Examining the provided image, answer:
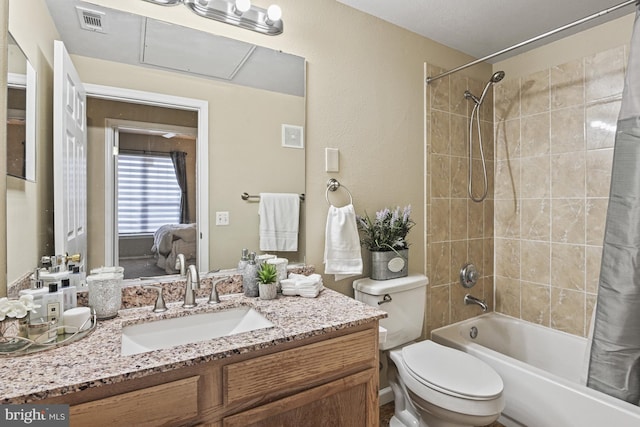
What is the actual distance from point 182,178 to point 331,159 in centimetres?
78

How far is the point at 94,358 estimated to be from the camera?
2.95 ft

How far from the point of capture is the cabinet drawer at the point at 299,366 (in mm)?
982

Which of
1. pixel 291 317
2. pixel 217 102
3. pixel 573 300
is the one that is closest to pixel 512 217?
pixel 573 300

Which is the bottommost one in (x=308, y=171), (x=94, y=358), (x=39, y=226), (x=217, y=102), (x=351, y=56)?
(x=94, y=358)

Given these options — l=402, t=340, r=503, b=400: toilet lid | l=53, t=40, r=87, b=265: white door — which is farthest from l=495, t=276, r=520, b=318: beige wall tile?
l=53, t=40, r=87, b=265: white door

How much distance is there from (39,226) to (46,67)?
551 millimetres

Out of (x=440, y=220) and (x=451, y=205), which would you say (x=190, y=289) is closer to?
(x=440, y=220)

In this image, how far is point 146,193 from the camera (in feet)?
4.44

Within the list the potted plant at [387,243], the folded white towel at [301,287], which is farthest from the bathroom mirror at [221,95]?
the potted plant at [387,243]

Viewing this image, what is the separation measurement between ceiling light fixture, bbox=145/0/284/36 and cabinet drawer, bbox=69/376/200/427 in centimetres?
143

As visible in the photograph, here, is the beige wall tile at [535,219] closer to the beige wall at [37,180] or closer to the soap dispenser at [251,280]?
the soap dispenser at [251,280]

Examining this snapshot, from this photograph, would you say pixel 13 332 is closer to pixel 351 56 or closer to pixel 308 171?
pixel 308 171

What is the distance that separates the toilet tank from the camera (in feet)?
5.93

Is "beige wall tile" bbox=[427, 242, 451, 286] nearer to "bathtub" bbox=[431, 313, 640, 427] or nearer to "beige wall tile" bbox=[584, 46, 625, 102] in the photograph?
"bathtub" bbox=[431, 313, 640, 427]
